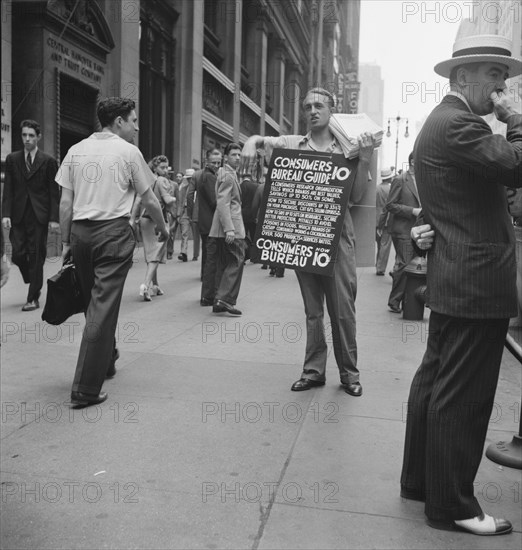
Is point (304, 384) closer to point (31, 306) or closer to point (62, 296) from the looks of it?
point (62, 296)

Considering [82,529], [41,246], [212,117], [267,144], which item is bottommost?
[82,529]

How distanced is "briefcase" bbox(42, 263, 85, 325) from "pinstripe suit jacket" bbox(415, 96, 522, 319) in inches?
111

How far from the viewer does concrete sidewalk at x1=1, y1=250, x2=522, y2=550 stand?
297 cm

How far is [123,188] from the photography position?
192 inches

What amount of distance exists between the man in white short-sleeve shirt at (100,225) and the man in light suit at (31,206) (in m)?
3.26

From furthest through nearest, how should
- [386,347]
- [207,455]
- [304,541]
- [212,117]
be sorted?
[212,117], [386,347], [207,455], [304,541]

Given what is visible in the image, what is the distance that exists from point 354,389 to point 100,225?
2.12m

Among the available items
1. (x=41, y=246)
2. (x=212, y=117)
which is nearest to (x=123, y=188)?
(x=41, y=246)

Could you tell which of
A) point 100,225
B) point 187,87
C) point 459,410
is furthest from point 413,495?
point 187,87

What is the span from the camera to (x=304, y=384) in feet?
16.8

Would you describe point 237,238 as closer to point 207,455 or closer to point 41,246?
point 41,246

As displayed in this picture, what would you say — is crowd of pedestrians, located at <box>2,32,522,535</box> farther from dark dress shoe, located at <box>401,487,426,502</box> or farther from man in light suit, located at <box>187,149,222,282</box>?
man in light suit, located at <box>187,149,222,282</box>

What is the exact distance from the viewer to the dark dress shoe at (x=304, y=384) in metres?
5.10

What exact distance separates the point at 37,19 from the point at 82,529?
39.3 feet
